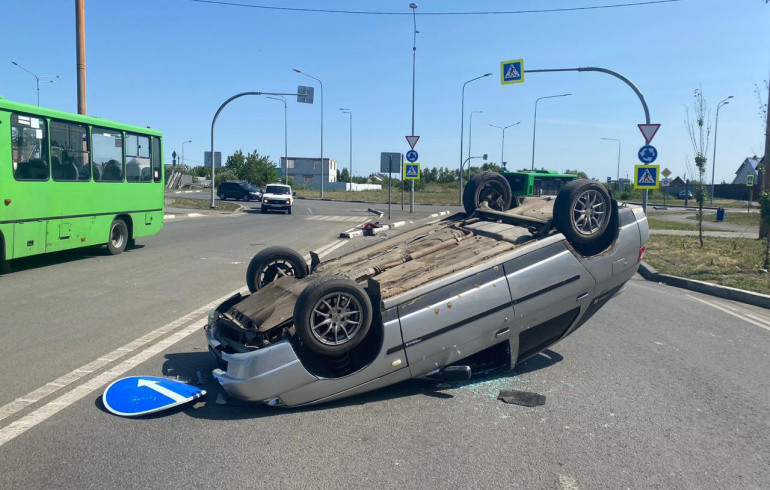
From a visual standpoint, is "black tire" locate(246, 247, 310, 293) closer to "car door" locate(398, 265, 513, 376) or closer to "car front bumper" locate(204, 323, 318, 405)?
"car front bumper" locate(204, 323, 318, 405)

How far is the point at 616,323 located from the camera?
7.75m

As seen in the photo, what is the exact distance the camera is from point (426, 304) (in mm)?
4547

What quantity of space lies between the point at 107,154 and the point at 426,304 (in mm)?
11773

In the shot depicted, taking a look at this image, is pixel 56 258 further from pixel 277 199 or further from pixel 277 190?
pixel 277 190

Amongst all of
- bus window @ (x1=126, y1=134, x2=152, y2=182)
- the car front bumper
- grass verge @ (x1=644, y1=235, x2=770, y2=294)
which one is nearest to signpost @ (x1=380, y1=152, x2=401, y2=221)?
grass verge @ (x1=644, y1=235, x2=770, y2=294)

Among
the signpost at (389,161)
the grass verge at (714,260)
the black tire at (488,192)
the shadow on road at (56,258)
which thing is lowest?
the shadow on road at (56,258)

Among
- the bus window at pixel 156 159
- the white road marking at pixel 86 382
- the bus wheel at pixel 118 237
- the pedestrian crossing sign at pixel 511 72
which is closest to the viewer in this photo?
the white road marking at pixel 86 382

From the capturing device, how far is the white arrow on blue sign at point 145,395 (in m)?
4.41

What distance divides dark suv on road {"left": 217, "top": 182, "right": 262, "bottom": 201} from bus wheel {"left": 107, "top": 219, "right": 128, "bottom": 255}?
3450 centimetres

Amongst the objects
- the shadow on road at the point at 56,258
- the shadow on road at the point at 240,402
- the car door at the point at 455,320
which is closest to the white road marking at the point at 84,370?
the shadow on road at the point at 240,402

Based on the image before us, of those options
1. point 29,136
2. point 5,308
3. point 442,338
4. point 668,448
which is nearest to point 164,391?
point 442,338

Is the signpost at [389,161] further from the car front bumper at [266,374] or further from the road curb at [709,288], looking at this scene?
the car front bumper at [266,374]

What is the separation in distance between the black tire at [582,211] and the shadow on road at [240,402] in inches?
52.2

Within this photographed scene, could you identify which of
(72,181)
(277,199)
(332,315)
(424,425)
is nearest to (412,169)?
(277,199)
